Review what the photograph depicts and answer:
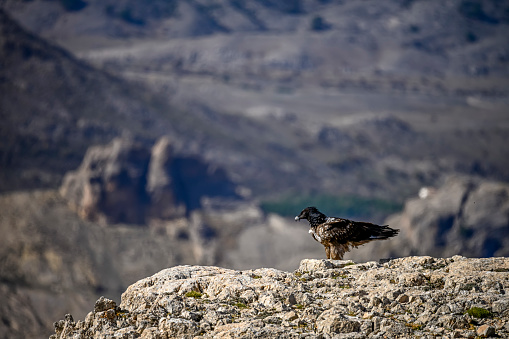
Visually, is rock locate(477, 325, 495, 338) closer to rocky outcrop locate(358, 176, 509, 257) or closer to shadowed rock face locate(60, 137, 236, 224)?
rocky outcrop locate(358, 176, 509, 257)

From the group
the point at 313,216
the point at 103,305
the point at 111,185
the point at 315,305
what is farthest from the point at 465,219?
the point at 103,305

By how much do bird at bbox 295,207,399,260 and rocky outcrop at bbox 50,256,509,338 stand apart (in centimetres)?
183

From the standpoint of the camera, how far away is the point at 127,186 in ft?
524

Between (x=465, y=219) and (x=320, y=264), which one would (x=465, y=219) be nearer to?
(x=465, y=219)

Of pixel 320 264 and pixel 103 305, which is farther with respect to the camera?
pixel 320 264

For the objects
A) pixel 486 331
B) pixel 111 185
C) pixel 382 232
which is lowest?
pixel 486 331

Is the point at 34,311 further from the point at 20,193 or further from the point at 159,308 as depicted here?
the point at 159,308

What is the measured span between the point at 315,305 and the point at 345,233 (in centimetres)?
411

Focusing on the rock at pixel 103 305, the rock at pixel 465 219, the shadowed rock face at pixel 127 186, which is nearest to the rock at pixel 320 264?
the rock at pixel 103 305

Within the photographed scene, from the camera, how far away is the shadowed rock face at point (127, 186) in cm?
15312

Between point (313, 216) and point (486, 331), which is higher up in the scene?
point (313, 216)

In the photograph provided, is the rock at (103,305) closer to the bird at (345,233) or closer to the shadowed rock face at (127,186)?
the bird at (345,233)

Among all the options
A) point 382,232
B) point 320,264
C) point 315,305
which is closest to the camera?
point 315,305

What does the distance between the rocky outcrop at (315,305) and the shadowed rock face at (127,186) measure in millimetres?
136126
